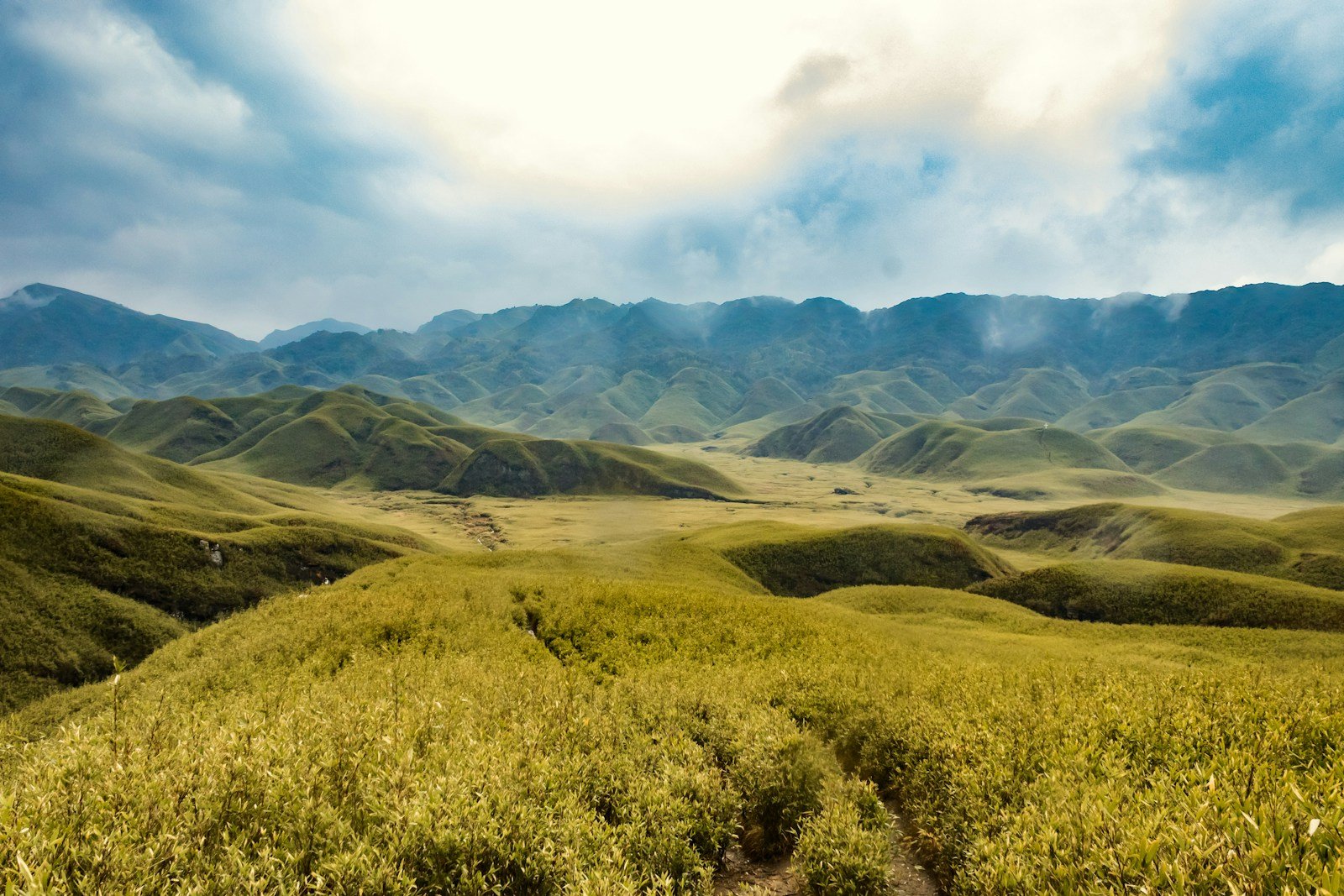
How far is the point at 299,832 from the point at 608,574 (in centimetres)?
6615

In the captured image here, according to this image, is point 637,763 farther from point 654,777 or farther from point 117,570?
point 117,570

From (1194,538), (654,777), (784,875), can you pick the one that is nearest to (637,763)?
(654,777)

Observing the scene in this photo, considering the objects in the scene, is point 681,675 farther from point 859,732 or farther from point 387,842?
point 387,842

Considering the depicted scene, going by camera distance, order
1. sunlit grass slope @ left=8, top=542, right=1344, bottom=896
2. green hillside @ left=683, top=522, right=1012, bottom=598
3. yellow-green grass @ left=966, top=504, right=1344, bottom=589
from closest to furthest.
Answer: sunlit grass slope @ left=8, top=542, right=1344, bottom=896 < yellow-green grass @ left=966, top=504, right=1344, bottom=589 < green hillside @ left=683, top=522, right=1012, bottom=598

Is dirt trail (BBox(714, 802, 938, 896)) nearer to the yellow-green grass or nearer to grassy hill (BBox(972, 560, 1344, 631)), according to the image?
grassy hill (BBox(972, 560, 1344, 631))

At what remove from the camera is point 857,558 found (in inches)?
4596

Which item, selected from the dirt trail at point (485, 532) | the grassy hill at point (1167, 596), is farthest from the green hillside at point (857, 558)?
the dirt trail at point (485, 532)

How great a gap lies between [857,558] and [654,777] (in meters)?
111

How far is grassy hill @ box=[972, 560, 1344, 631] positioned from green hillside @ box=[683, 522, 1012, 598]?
18091mm

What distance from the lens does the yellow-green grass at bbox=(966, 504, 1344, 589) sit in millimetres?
108500

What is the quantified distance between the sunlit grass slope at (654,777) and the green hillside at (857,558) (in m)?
85.5

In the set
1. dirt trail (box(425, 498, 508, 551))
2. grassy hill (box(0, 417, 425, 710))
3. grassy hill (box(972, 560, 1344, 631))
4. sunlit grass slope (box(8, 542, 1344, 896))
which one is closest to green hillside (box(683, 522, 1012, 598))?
grassy hill (box(972, 560, 1344, 631))

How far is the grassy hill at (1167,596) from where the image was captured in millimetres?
68000

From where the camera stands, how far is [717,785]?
13.9 metres
